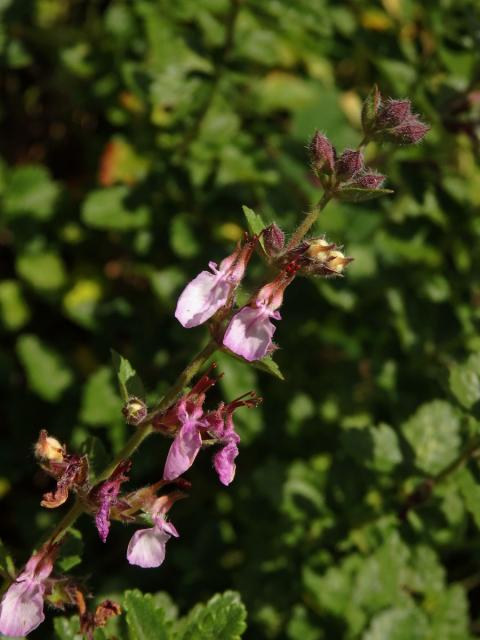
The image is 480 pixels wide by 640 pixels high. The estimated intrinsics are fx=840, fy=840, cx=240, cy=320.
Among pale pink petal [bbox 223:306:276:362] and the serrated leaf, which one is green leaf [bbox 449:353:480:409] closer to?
the serrated leaf

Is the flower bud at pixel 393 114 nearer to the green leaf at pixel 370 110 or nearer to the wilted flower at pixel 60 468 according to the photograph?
the green leaf at pixel 370 110

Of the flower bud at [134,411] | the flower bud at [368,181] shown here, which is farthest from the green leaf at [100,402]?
the flower bud at [368,181]

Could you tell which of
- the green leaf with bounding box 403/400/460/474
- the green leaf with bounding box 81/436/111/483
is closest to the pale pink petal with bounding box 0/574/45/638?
the green leaf with bounding box 81/436/111/483

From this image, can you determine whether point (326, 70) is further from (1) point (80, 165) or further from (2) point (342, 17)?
(1) point (80, 165)

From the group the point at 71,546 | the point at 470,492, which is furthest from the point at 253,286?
the point at 71,546

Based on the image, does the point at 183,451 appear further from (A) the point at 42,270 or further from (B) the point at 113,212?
(A) the point at 42,270

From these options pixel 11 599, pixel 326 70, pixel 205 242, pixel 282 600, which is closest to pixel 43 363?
pixel 205 242
